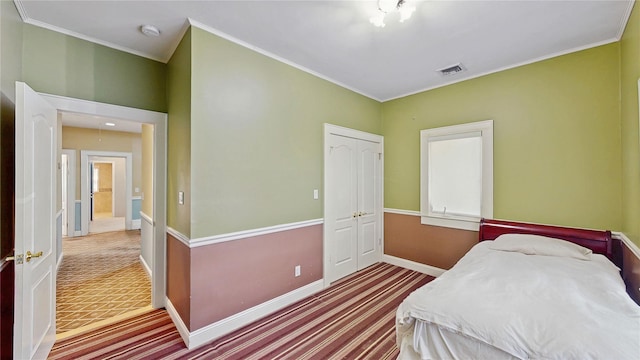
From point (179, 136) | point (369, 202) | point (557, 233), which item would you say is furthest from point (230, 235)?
point (557, 233)

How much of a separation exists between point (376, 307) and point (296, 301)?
911mm

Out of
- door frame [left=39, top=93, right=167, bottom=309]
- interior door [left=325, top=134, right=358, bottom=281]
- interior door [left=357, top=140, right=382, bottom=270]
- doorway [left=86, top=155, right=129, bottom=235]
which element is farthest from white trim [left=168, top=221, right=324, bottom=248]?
doorway [left=86, top=155, right=129, bottom=235]

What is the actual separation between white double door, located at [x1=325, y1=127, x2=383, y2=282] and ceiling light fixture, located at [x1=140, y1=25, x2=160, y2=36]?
2.04 meters

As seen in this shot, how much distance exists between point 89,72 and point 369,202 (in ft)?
12.0

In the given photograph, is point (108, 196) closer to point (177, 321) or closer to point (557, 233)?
point (177, 321)

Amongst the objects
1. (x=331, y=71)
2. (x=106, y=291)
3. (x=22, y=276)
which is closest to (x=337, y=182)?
(x=331, y=71)

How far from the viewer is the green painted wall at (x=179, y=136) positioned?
2.21 m

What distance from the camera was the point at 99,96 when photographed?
7.84 ft

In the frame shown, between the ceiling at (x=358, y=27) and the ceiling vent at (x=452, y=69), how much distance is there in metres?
0.07

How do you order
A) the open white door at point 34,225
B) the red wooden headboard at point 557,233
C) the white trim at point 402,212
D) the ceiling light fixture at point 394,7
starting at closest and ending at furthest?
the open white door at point 34,225
the ceiling light fixture at point 394,7
the red wooden headboard at point 557,233
the white trim at point 402,212

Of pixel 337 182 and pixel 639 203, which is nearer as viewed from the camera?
pixel 639 203

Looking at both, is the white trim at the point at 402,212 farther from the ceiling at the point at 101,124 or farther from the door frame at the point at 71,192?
the door frame at the point at 71,192

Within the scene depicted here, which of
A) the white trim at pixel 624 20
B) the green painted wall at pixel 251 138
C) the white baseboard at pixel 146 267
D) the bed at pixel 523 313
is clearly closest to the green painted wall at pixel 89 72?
the green painted wall at pixel 251 138

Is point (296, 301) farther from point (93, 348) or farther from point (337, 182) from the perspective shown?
point (93, 348)
